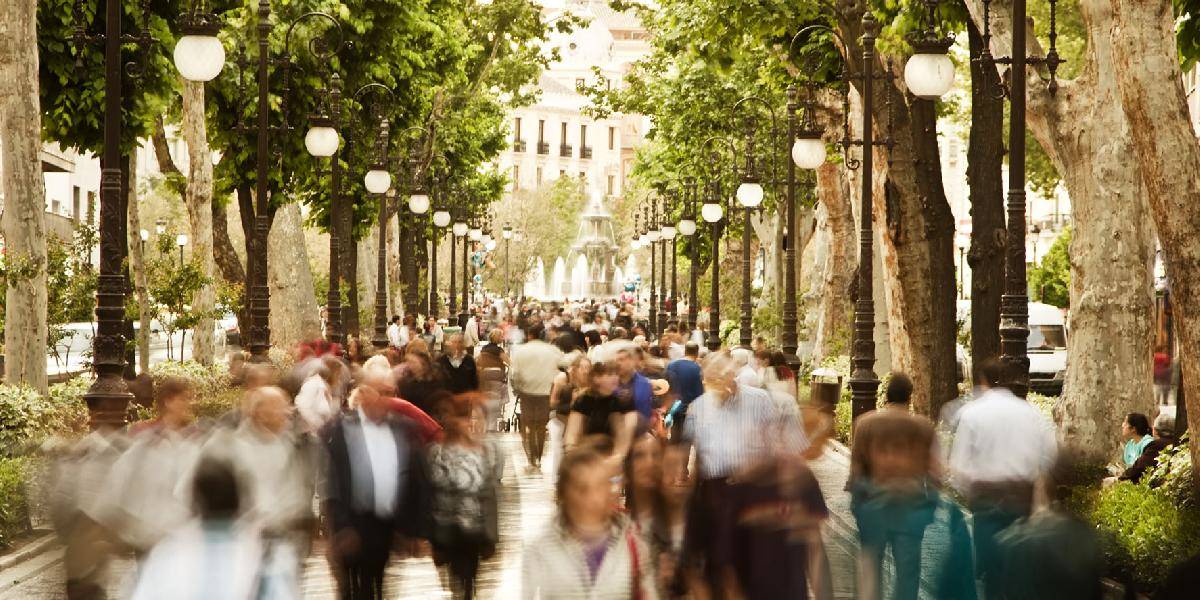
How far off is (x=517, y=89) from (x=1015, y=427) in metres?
41.8

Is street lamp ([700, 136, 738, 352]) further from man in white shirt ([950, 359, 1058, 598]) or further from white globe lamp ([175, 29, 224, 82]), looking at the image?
man in white shirt ([950, 359, 1058, 598])

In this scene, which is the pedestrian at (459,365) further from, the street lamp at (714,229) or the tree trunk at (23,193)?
the street lamp at (714,229)

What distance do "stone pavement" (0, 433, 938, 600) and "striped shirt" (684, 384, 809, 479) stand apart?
147 centimetres

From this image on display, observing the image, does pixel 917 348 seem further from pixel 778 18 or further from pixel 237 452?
pixel 237 452

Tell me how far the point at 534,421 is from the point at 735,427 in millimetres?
10587

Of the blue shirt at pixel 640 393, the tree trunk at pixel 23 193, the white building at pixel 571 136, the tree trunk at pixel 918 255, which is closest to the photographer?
the blue shirt at pixel 640 393

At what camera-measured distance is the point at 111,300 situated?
1389 centimetres

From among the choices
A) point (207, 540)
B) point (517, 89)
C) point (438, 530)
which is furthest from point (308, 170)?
point (207, 540)

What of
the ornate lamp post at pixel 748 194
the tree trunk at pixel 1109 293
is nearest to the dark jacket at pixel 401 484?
the tree trunk at pixel 1109 293

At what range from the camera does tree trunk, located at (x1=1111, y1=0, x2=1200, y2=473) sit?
1182 centimetres

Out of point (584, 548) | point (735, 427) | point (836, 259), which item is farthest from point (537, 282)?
point (584, 548)

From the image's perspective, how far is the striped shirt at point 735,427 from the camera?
10.4m

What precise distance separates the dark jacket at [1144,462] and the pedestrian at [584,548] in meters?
8.55

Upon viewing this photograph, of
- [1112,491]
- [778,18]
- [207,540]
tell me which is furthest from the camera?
[778,18]
